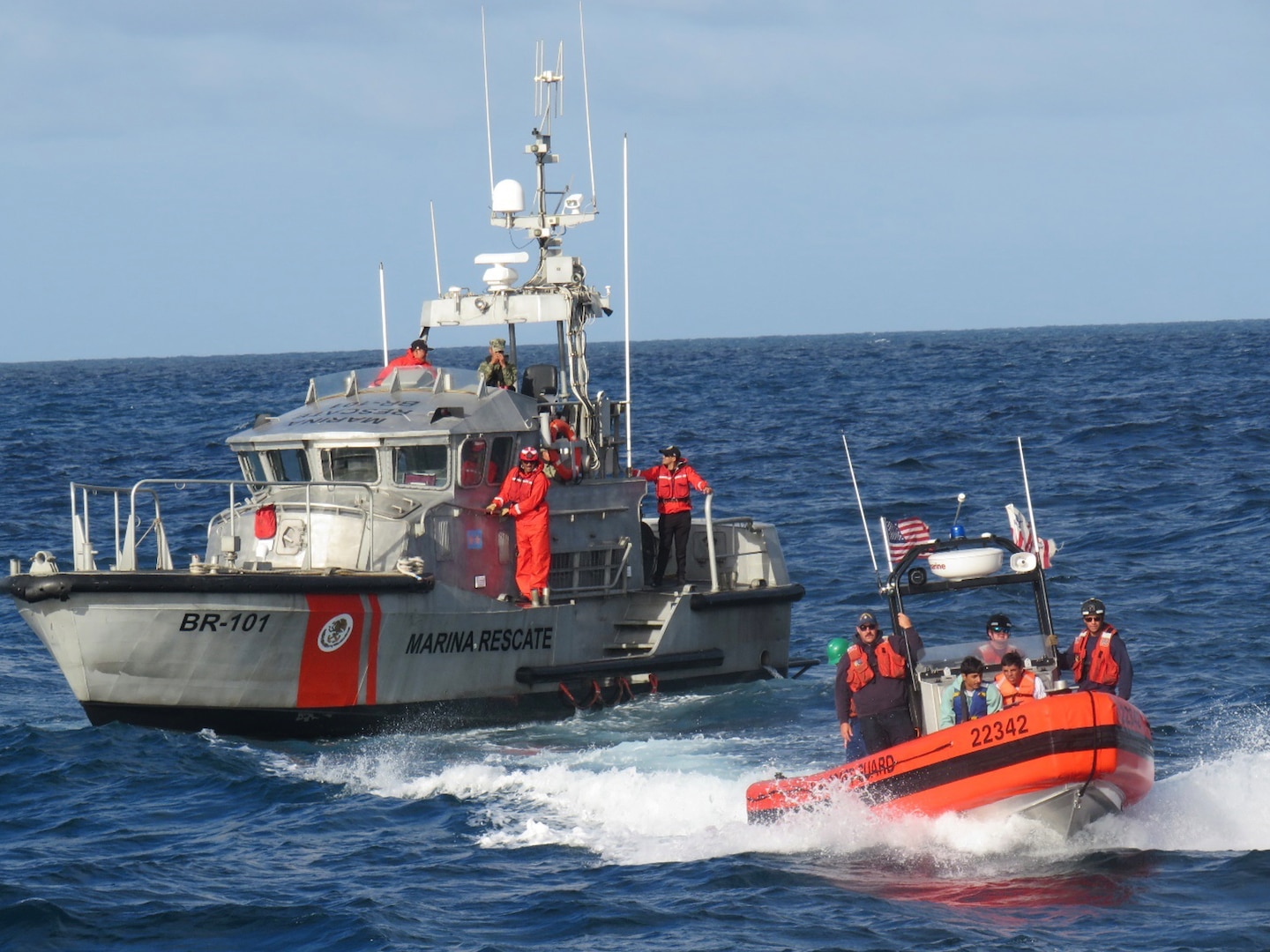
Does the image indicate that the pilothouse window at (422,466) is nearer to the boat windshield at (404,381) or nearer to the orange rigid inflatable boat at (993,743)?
the boat windshield at (404,381)

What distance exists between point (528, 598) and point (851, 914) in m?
6.62

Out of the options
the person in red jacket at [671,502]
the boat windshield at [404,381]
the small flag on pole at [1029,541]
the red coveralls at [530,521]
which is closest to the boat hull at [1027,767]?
the small flag on pole at [1029,541]

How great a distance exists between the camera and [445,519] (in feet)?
A: 51.6

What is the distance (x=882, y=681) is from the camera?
12.0m

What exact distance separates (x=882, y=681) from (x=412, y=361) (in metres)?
7.14

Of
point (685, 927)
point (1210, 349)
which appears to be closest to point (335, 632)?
point (685, 927)

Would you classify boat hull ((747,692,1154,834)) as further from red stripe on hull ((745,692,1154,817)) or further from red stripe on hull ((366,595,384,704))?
red stripe on hull ((366,595,384,704))

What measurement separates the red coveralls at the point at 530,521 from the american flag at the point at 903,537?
4.01 meters

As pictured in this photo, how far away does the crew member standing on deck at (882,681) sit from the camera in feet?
39.5

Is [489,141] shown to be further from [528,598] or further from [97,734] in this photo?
[97,734]

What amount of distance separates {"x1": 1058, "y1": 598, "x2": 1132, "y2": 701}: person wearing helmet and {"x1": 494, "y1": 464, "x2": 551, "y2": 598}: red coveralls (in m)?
5.57

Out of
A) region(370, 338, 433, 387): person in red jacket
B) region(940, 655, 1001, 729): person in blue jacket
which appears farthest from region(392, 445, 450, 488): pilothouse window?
region(940, 655, 1001, 729): person in blue jacket

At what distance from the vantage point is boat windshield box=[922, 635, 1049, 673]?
12188mm

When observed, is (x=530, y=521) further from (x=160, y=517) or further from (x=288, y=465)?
(x=160, y=517)
